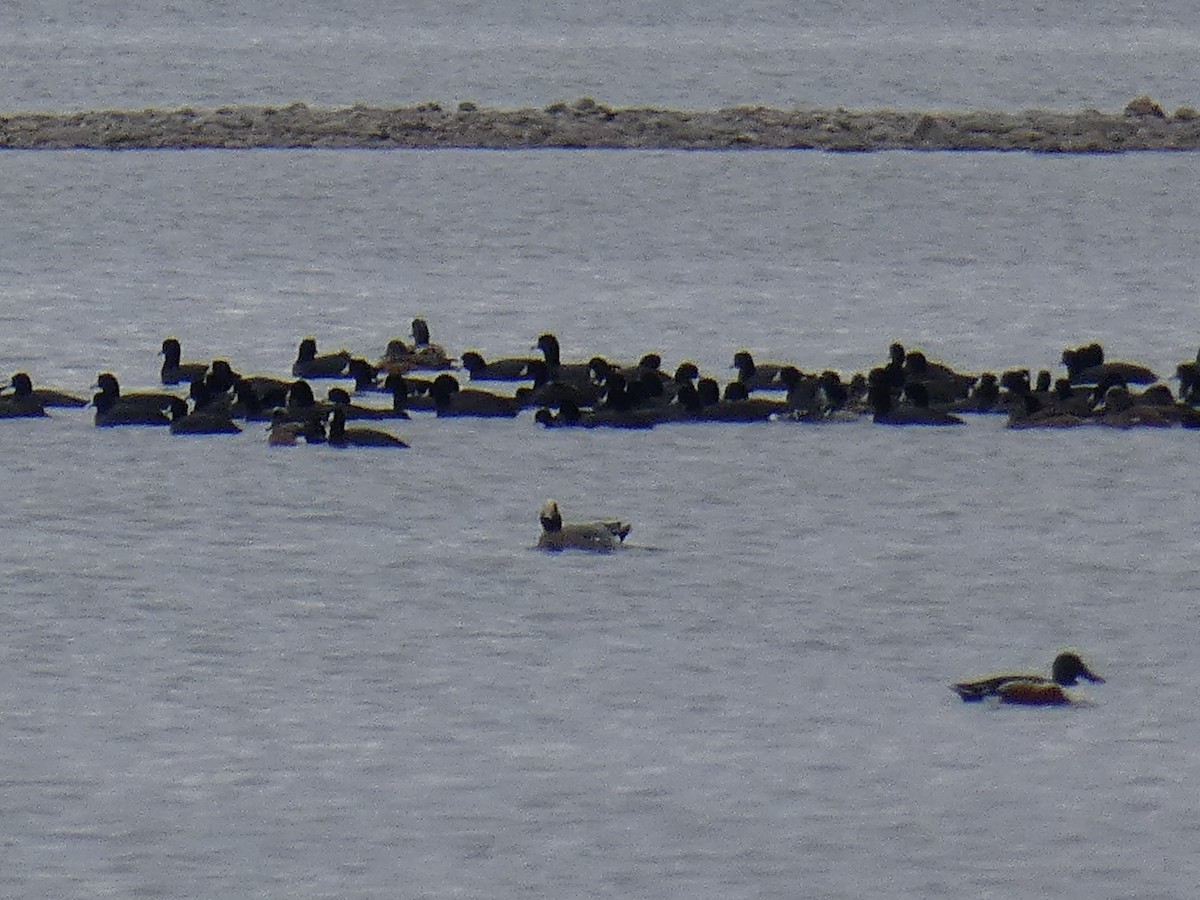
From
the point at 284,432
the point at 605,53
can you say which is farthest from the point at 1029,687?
the point at 605,53

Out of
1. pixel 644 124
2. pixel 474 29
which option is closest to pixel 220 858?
pixel 644 124

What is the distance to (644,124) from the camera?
3984cm

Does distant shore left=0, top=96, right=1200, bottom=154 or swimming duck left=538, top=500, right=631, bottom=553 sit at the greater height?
distant shore left=0, top=96, right=1200, bottom=154

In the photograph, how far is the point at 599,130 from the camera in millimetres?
39375

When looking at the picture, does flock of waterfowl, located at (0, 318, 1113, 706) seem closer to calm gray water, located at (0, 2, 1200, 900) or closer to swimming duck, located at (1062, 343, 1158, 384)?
swimming duck, located at (1062, 343, 1158, 384)

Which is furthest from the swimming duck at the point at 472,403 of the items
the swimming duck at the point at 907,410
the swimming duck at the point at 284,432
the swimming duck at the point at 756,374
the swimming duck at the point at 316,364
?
the swimming duck at the point at 907,410

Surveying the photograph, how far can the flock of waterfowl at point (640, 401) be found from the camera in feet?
56.5

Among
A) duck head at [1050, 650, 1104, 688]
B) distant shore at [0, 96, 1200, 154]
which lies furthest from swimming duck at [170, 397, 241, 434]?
distant shore at [0, 96, 1200, 154]

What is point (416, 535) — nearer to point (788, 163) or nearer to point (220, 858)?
point (220, 858)

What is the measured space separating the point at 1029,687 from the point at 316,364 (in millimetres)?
9476

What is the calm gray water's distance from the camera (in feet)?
30.7

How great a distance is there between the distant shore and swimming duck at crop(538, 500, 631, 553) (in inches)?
979

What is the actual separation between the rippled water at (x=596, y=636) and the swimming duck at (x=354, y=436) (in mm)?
133

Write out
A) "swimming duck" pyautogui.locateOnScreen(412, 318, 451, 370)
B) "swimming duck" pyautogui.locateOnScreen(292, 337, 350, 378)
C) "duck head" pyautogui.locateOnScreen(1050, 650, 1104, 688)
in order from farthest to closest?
"swimming duck" pyautogui.locateOnScreen(412, 318, 451, 370) < "swimming duck" pyautogui.locateOnScreen(292, 337, 350, 378) < "duck head" pyautogui.locateOnScreen(1050, 650, 1104, 688)
